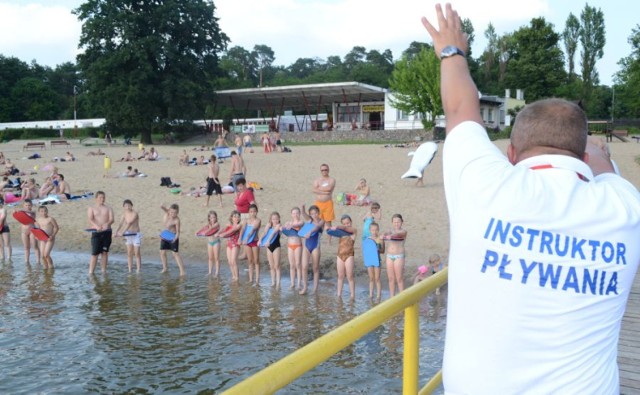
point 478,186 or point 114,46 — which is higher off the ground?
point 114,46

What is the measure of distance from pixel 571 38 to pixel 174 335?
61935 mm

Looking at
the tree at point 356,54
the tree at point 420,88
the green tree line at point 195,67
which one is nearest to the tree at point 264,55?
the tree at point 356,54

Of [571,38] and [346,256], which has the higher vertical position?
[571,38]

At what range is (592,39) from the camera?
61.3 m

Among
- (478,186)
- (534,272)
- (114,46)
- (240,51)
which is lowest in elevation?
(534,272)

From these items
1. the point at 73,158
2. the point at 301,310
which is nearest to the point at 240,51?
the point at 73,158

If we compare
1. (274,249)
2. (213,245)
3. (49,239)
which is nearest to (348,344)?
(274,249)

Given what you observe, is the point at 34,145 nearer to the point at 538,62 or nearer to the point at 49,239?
the point at 49,239

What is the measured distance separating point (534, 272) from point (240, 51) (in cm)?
10710

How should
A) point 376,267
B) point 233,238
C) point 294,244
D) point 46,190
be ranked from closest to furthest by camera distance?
point 376,267 < point 294,244 < point 233,238 < point 46,190

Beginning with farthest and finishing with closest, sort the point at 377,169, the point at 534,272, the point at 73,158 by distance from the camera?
the point at 73,158
the point at 377,169
the point at 534,272

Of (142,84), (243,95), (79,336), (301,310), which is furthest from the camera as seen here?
(243,95)

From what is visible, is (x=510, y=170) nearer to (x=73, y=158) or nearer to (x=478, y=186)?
(x=478, y=186)

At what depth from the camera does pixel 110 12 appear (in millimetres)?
44656
